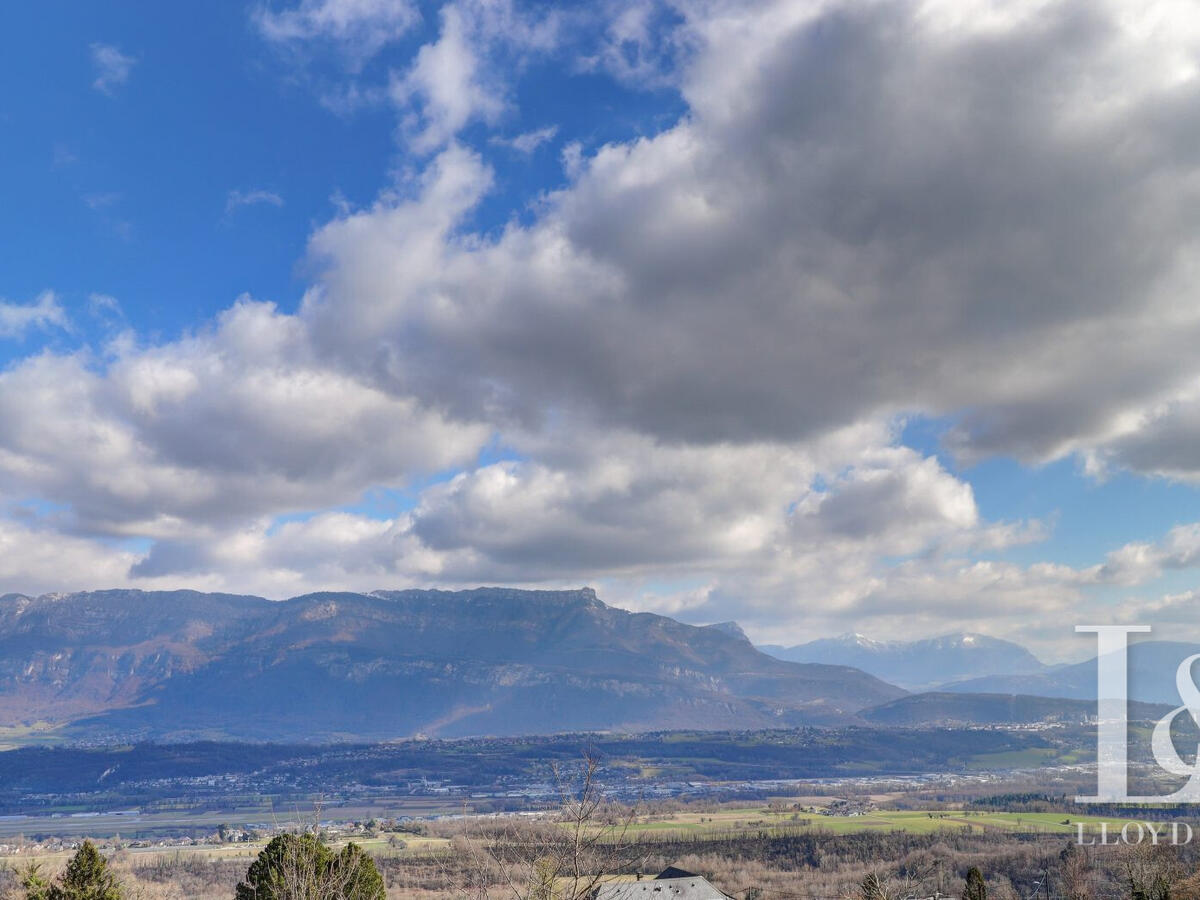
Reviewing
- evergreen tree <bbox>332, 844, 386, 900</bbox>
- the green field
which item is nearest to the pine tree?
evergreen tree <bbox>332, 844, 386, 900</bbox>

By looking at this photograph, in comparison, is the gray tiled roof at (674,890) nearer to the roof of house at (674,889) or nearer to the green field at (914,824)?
the roof of house at (674,889)

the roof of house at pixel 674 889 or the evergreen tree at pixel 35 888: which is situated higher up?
the evergreen tree at pixel 35 888

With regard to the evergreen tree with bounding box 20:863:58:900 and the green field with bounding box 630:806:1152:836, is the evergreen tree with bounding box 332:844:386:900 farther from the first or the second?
the green field with bounding box 630:806:1152:836

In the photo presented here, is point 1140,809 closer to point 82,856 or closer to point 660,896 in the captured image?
point 660,896

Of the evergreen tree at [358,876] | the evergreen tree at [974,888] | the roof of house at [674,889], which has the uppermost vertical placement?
the evergreen tree at [358,876]

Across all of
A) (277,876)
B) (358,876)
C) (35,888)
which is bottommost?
(358,876)

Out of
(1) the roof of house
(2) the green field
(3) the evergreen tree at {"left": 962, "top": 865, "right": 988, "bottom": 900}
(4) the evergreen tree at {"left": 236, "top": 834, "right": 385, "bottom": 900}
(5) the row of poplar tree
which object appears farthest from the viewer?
(2) the green field

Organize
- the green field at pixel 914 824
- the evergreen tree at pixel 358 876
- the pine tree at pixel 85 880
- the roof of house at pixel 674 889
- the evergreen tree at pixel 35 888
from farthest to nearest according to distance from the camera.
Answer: the green field at pixel 914 824
the roof of house at pixel 674 889
the evergreen tree at pixel 358 876
the pine tree at pixel 85 880
the evergreen tree at pixel 35 888

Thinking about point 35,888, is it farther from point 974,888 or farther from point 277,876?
point 974,888

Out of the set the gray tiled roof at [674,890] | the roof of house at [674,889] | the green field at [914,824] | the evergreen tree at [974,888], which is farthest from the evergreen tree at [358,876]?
the green field at [914,824]

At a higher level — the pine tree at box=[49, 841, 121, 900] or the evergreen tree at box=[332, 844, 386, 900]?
the pine tree at box=[49, 841, 121, 900]

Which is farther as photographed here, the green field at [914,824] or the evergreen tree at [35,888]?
the green field at [914,824]

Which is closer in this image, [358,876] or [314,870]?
[314,870]

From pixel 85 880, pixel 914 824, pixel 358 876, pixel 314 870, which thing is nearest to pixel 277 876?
pixel 314 870
